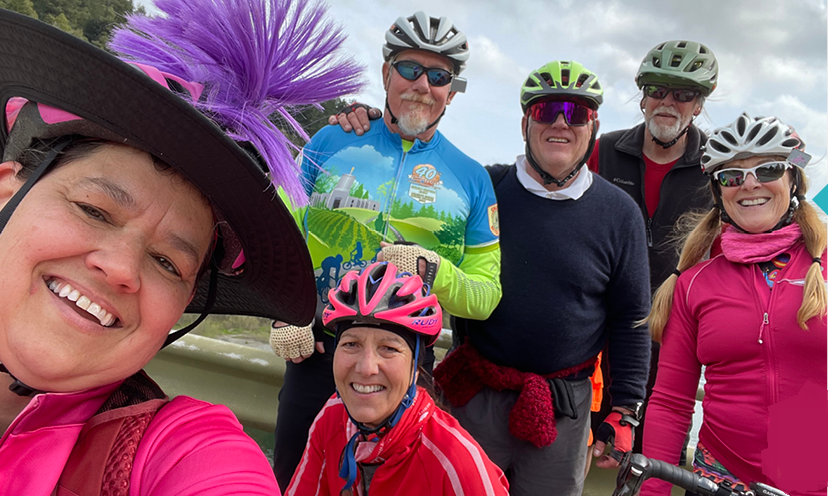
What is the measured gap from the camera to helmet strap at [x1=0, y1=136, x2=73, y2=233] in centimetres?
117

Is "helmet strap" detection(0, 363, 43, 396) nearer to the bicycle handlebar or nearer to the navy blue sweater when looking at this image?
the bicycle handlebar

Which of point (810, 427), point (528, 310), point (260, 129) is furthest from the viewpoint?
point (528, 310)

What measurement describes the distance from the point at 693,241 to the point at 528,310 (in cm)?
115

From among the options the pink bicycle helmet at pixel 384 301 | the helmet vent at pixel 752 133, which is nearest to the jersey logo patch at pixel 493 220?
the pink bicycle helmet at pixel 384 301

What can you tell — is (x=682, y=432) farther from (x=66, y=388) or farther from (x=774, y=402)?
(x=66, y=388)

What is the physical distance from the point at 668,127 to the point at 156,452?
4.40 m

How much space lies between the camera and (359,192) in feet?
9.36

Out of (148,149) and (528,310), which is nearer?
(148,149)

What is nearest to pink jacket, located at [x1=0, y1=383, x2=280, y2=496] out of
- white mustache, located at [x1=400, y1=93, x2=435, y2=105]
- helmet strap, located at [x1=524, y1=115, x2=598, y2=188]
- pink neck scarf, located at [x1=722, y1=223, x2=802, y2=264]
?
white mustache, located at [x1=400, y1=93, x2=435, y2=105]

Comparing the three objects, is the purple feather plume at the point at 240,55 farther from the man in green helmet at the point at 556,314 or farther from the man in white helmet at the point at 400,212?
the man in green helmet at the point at 556,314

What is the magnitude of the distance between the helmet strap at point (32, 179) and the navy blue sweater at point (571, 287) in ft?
7.61

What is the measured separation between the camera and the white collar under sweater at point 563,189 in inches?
125

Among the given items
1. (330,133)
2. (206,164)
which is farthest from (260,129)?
(330,133)

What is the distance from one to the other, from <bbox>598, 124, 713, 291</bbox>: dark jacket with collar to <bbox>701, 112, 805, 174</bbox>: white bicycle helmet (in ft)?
3.21
